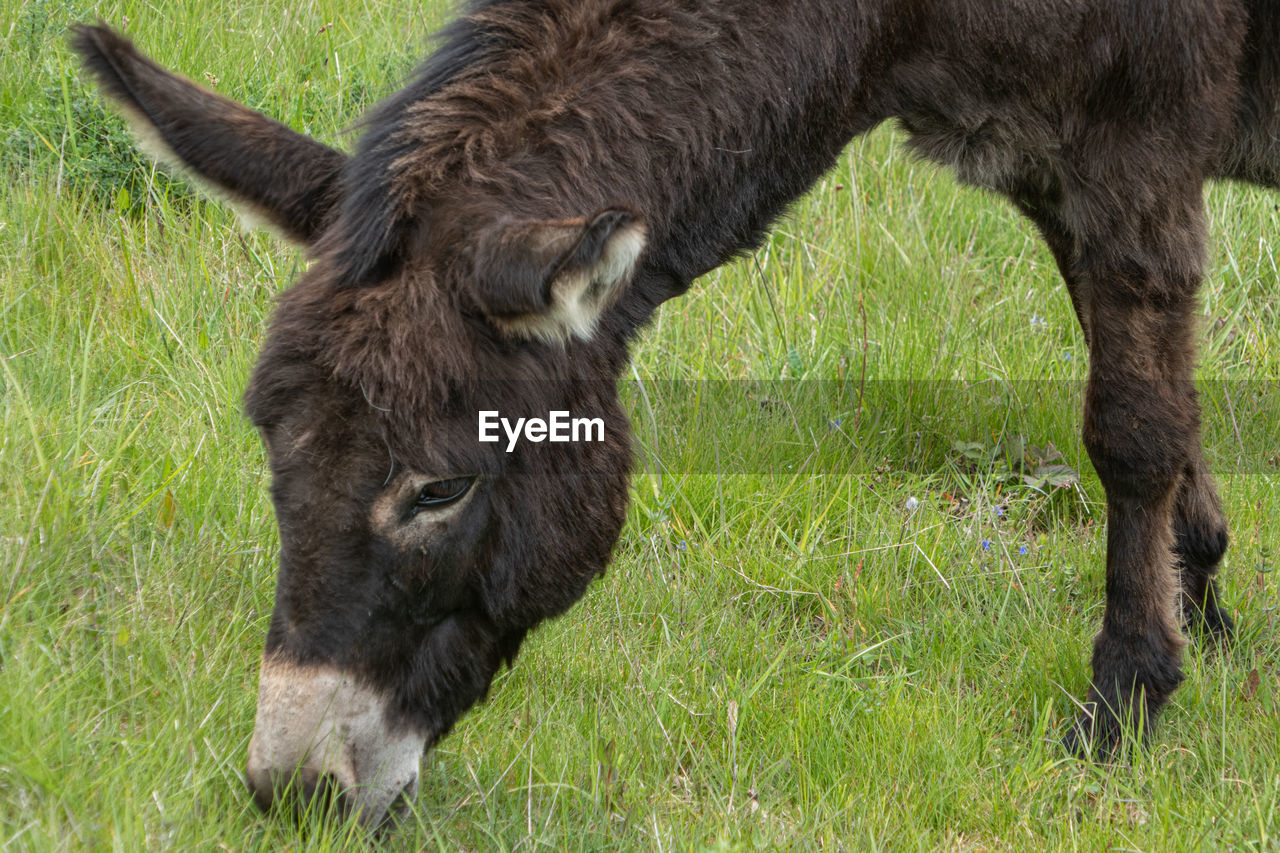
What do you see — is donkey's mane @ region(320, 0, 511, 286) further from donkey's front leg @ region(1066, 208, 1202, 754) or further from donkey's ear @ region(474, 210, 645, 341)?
donkey's front leg @ region(1066, 208, 1202, 754)

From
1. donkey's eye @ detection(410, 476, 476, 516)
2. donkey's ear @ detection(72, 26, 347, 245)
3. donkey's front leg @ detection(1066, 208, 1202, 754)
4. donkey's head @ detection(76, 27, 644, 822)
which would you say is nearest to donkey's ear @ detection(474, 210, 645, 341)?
donkey's head @ detection(76, 27, 644, 822)

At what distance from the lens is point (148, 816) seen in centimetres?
233

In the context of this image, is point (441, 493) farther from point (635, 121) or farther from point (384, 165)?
point (635, 121)

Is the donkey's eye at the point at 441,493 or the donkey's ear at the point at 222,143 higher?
the donkey's ear at the point at 222,143

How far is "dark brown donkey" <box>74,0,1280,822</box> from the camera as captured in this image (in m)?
2.27

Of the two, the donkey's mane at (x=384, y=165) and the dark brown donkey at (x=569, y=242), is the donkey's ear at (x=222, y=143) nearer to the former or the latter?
the dark brown donkey at (x=569, y=242)

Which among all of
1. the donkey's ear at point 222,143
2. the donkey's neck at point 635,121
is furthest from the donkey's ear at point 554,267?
the donkey's ear at point 222,143

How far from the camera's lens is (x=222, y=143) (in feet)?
8.32

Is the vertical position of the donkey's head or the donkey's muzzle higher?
the donkey's head

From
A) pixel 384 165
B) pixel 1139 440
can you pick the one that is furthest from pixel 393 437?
pixel 1139 440

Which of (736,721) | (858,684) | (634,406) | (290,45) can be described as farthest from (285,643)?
(290,45)

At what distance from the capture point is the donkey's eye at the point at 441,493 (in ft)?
7.60

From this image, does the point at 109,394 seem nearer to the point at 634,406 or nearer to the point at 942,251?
the point at 634,406

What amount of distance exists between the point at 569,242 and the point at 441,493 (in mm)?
598
